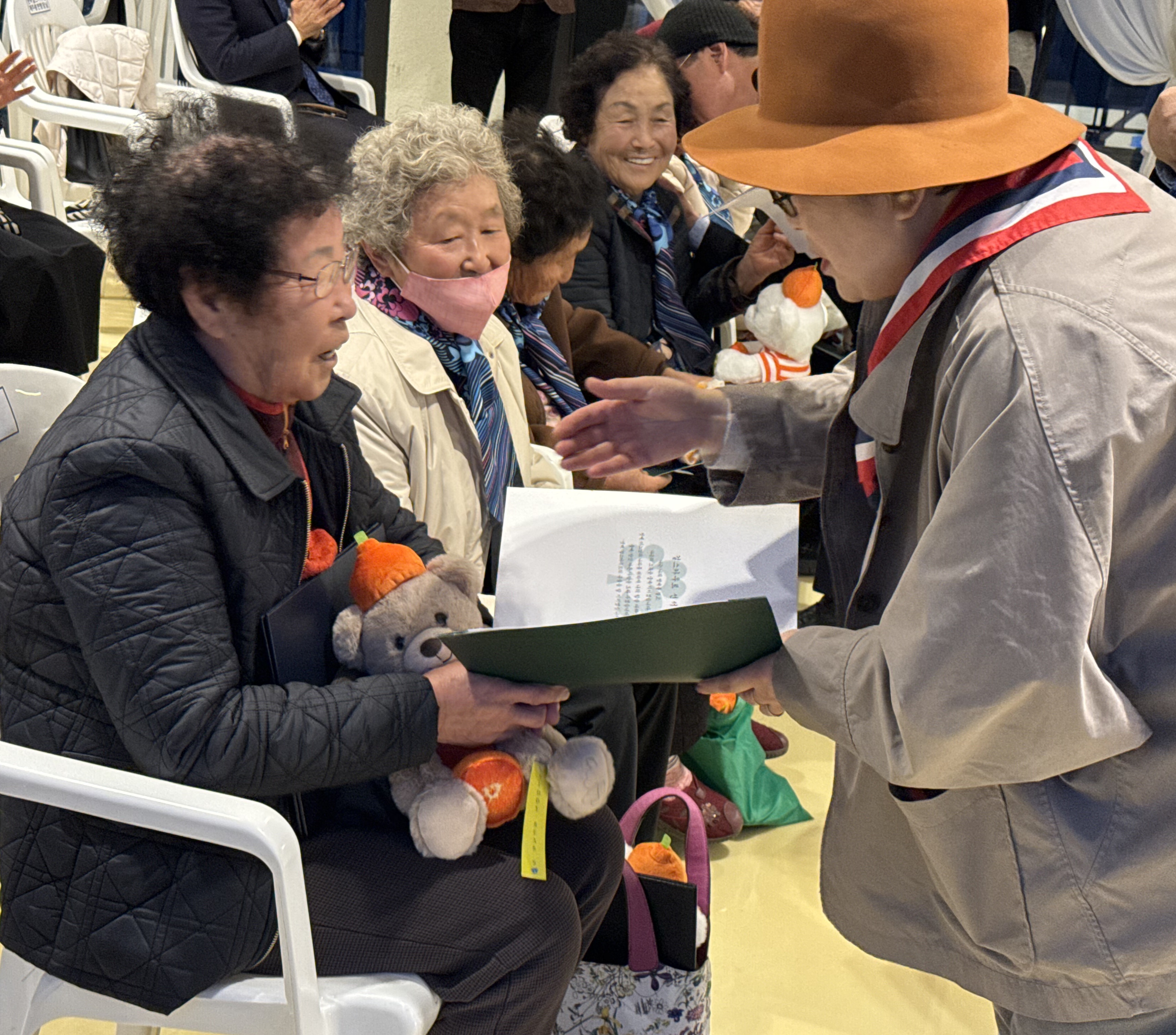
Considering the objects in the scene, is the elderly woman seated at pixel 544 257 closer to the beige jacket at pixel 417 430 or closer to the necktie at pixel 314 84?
the beige jacket at pixel 417 430

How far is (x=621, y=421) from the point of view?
71.7 inches

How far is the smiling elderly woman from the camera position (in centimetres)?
230

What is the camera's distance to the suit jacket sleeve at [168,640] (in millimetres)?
1376

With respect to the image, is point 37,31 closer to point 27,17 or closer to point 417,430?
point 27,17

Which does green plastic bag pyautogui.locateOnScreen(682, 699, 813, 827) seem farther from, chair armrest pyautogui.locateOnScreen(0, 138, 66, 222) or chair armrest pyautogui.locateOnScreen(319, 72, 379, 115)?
chair armrest pyautogui.locateOnScreen(319, 72, 379, 115)

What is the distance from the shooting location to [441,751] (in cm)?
167

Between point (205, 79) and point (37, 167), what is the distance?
64.0 inches

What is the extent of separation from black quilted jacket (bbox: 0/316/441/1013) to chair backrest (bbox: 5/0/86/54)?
16.6 feet

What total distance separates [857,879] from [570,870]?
410 millimetres

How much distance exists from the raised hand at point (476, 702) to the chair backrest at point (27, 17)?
17.5 ft

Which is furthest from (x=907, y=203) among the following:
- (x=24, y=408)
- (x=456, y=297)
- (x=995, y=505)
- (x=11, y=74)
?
(x=11, y=74)

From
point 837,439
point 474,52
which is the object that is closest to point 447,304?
point 837,439

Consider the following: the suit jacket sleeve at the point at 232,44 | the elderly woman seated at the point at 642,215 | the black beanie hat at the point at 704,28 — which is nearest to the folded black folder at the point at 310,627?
the elderly woman seated at the point at 642,215

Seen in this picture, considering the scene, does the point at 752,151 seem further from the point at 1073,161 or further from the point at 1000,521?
the point at 1000,521
